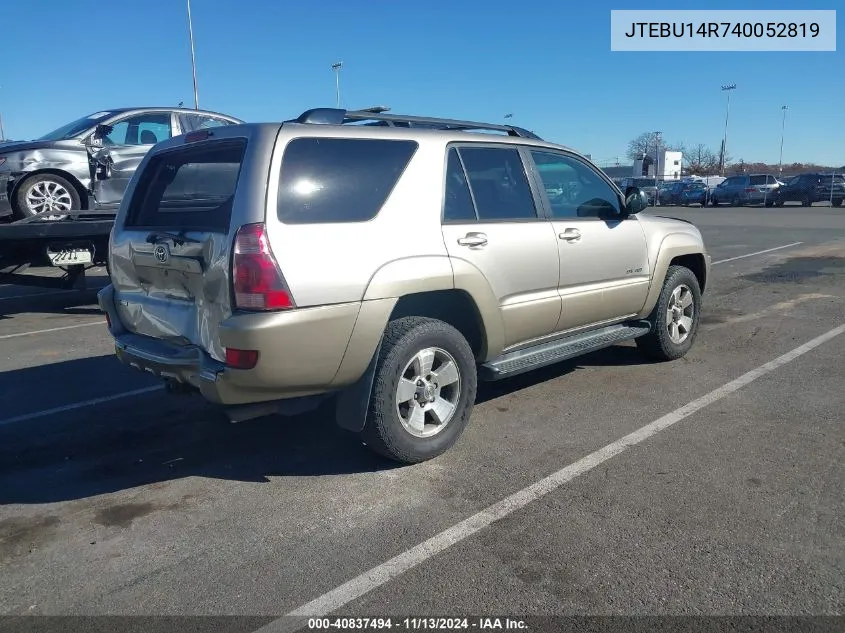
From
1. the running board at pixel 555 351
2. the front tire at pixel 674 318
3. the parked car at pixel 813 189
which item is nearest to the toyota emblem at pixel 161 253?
Answer: the running board at pixel 555 351

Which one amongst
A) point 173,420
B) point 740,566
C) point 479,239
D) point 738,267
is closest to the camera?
point 740,566

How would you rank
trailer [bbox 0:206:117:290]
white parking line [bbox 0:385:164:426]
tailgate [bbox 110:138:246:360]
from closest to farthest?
tailgate [bbox 110:138:246:360]
white parking line [bbox 0:385:164:426]
trailer [bbox 0:206:117:290]

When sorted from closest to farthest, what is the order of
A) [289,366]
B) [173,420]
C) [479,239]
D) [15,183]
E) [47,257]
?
[289,366] < [479,239] < [173,420] < [47,257] < [15,183]

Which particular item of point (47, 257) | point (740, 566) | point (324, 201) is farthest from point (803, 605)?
point (47, 257)

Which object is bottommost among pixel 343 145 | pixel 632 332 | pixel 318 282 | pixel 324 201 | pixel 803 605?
pixel 803 605

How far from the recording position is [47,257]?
7805mm

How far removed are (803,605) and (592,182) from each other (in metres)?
3.50

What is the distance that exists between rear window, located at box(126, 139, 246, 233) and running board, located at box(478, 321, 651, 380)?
1.94 meters

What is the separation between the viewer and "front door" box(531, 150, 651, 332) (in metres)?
4.85

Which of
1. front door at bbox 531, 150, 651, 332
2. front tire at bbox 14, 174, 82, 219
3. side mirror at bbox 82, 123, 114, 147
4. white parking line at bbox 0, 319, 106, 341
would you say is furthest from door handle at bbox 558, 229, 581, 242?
side mirror at bbox 82, 123, 114, 147

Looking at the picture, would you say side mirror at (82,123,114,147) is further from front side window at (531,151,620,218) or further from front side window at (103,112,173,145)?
front side window at (531,151,620,218)

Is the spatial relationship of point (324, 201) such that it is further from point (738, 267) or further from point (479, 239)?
point (738, 267)

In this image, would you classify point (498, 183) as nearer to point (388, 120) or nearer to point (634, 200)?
point (388, 120)

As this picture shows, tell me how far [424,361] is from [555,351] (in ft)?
4.08
